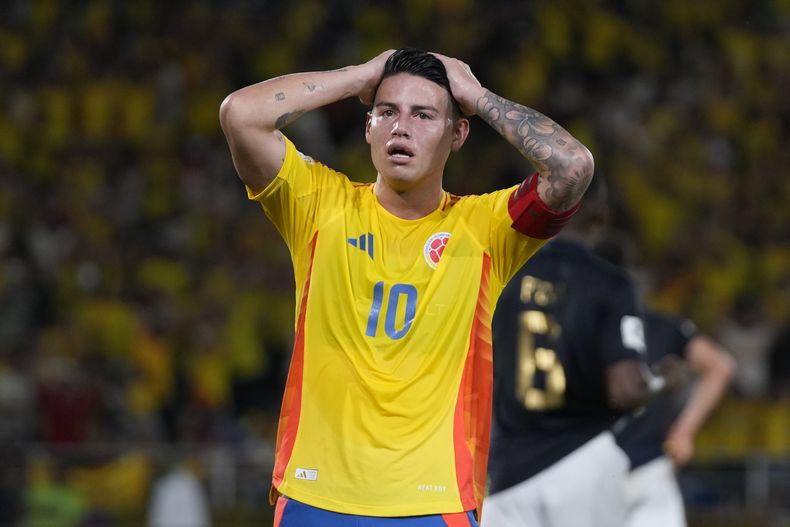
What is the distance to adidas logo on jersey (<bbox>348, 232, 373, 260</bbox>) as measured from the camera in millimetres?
4082

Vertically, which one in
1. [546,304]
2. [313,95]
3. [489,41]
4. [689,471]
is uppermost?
[489,41]

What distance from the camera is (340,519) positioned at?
3.86 m

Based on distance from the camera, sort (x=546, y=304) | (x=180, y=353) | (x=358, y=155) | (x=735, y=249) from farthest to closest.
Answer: (x=358, y=155) → (x=735, y=249) → (x=180, y=353) → (x=546, y=304)

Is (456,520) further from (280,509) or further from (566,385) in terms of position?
(566,385)

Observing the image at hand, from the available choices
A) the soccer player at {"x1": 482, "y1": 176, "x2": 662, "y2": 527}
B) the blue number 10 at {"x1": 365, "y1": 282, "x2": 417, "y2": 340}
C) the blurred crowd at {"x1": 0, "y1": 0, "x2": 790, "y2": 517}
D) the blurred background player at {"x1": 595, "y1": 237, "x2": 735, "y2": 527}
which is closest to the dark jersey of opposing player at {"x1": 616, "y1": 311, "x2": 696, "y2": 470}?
the blurred background player at {"x1": 595, "y1": 237, "x2": 735, "y2": 527}

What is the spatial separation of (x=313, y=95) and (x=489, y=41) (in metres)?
10.7

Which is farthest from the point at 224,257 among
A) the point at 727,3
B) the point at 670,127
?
the point at 727,3

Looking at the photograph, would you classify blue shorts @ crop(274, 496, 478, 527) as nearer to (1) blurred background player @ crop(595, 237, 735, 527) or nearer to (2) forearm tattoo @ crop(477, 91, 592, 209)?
(2) forearm tattoo @ crop(477, 91, 592, 209)

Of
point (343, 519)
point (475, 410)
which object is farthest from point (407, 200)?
point (343, 519)

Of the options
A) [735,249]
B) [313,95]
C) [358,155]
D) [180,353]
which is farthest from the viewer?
[358,155]

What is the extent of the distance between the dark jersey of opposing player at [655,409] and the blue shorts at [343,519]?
2.94m

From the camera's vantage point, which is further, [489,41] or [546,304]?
[489,41]

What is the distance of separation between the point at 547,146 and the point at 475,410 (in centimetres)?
83

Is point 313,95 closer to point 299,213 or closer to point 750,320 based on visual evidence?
point 299,213
